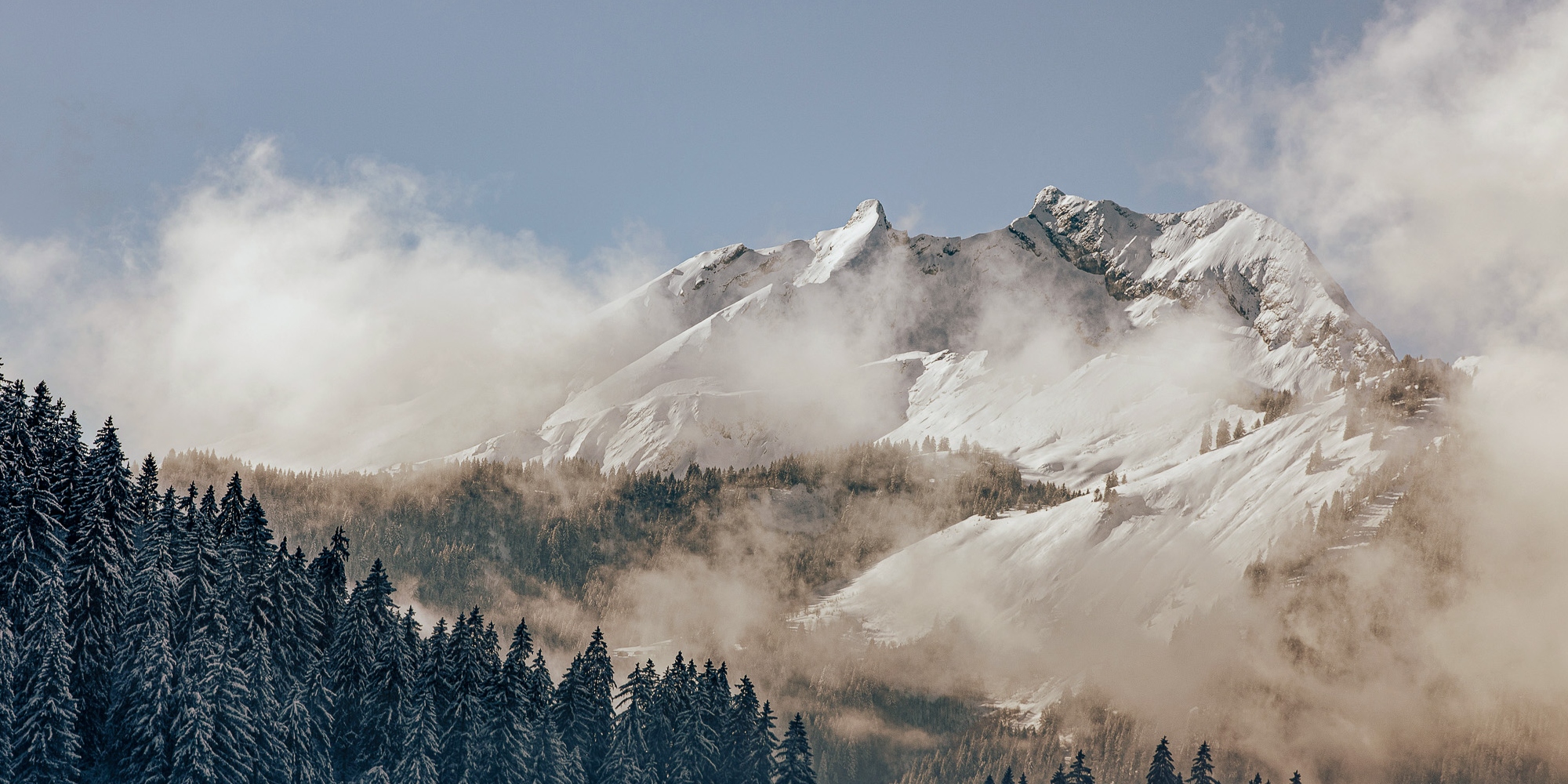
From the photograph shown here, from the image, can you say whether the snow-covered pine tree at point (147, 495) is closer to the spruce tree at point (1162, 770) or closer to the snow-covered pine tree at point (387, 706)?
the snow-covered pine tree at point (387, 706)

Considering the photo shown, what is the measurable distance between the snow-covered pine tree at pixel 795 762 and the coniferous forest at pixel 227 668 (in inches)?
272

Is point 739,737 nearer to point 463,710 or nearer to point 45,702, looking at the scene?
point 463,710

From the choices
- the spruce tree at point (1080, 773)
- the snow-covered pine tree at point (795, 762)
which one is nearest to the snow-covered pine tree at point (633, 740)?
the snow-covered pine tree at point (795, 762)

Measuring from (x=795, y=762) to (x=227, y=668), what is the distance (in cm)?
5336

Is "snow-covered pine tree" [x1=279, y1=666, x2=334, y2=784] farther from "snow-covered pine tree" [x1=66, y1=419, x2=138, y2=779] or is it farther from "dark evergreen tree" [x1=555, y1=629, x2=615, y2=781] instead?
"dark evergreen tree" [x1=555, y1=629, x2=615, y2=781]

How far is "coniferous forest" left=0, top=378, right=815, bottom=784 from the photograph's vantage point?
76125mm

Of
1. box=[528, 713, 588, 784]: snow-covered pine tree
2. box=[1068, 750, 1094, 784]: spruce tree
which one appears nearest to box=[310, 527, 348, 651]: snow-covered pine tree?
box=[528, 713, 588, 784]: snow-covered pine tree

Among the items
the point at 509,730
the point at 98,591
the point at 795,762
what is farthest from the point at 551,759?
the point at 98,591

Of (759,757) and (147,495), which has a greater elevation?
(147,495)

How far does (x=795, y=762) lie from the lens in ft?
382

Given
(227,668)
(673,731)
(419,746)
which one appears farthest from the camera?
(673,731)

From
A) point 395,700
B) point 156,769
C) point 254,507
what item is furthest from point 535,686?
point 156,769

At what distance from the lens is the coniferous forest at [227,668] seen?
250 ft

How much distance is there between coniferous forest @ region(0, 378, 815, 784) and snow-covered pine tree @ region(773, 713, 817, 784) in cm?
690
